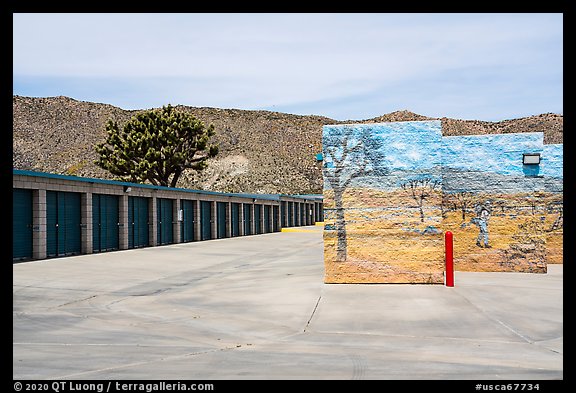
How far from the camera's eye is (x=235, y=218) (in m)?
51.4

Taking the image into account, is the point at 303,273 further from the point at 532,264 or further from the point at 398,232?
the point at 532,264

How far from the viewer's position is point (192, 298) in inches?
576

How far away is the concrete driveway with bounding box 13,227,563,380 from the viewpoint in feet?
26.0

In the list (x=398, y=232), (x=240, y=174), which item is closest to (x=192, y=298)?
(x=398, y=232)

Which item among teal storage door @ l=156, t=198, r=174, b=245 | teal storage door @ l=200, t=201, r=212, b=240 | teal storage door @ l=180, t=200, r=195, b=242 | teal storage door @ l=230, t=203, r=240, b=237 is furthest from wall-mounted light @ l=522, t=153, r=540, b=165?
teal storage door @ l=230, t=203, r=240, b=237

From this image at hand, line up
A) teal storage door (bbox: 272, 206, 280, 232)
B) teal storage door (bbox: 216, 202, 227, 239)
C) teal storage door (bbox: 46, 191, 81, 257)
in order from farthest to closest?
1. teal storage door (bbox: 272, 206, 280, 232)
2. teal storage door (bbox: 216, 202, 227, 239)
3. teal storage door (bbox: 46, 191, 81, 257)

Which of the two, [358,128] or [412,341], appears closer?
[412,341]

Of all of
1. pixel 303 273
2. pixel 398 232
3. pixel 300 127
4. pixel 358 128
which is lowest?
pixel 303 273

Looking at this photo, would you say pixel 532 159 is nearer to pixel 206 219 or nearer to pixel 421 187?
pixel 421 187

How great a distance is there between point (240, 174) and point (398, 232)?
114 m

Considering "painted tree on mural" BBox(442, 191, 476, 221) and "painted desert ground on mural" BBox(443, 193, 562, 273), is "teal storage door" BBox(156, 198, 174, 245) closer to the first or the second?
"painted tree on mural" BBox(442, 191, 476, 221)

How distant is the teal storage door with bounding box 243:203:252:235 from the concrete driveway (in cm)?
3419

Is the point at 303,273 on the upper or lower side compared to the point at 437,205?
lower
